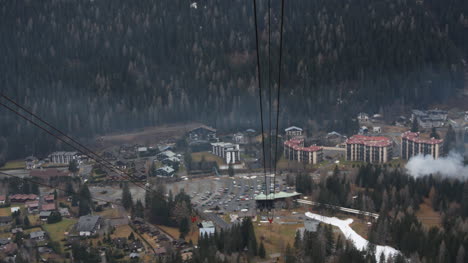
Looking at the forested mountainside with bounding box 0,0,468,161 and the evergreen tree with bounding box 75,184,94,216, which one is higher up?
the forested mountainside with bounding box 0,0,468,161

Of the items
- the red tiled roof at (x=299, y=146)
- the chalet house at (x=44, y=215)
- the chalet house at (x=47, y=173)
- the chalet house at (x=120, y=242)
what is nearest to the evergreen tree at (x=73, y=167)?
the chalet house at (x=47, y=173)

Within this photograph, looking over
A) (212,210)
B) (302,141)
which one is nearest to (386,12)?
(302,141)

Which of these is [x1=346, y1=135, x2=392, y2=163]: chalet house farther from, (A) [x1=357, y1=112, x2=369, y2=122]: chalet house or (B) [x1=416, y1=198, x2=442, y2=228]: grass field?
(B) [x1=416, y1=198, x2=442, y2=228]: grass field

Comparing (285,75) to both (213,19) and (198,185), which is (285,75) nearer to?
(213,19)

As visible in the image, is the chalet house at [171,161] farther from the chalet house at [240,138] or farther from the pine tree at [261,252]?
the pine tree at [261,252]

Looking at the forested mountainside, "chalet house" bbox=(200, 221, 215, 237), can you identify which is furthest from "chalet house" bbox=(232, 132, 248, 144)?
"chalet house" bbox=(200, 221, 215, 237)
